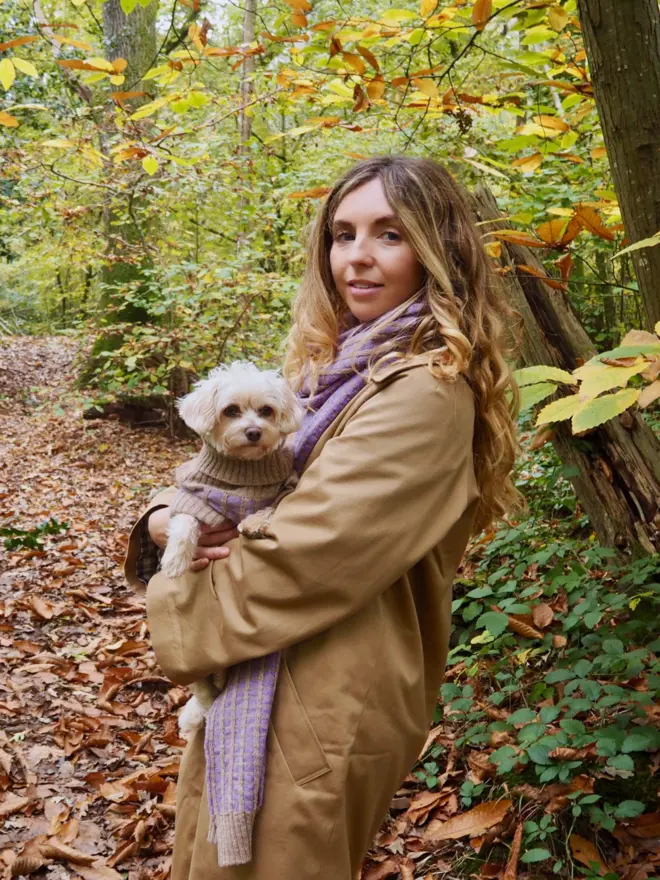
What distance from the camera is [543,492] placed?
16.0 ft

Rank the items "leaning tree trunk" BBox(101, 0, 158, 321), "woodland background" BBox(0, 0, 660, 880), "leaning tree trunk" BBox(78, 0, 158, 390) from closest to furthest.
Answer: "woodland background" BBox(0, 0, 660, 880)
"leaning tree trunk" BBox(78, 0, 158, 390)
"leaning tree trunk" BBox(101, 0, 158, 321)

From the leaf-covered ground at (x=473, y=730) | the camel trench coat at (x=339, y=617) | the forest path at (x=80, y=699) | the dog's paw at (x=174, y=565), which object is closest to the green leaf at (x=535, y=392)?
the camel trench coat at (x=339, y=617)

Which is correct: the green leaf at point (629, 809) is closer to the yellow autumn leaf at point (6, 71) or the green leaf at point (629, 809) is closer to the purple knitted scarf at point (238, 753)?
the purple knitted scarf at point (238, 753)

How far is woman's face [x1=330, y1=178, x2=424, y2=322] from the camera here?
81.0 inches

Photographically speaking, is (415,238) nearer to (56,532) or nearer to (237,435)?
(237,435)

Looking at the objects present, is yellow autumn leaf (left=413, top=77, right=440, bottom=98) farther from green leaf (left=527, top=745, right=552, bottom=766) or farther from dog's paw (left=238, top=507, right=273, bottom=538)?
green leaf (left=527, top=745, right=552, bottom=766)

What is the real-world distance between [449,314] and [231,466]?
0.86 metres

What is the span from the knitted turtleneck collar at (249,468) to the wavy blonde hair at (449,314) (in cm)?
30

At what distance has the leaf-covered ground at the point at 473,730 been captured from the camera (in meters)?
2.74

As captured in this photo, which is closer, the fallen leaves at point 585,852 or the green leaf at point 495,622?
the fallen leaves at point 585,852

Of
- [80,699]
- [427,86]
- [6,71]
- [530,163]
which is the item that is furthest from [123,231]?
[530,163]

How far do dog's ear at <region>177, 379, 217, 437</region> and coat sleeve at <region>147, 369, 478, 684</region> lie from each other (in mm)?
717

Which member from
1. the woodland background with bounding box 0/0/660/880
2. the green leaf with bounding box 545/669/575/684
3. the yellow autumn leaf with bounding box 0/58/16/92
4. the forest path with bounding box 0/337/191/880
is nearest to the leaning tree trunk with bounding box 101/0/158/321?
the forest path with bounding box 0/337/191/880

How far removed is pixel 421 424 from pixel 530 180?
6.41 meters
